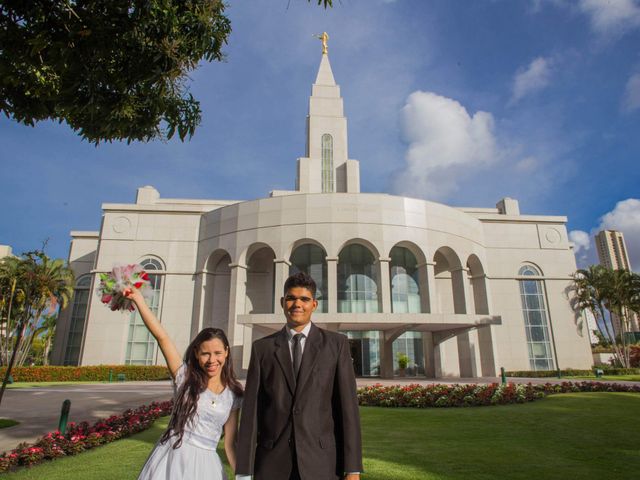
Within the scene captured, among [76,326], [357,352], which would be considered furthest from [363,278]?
[76,326]

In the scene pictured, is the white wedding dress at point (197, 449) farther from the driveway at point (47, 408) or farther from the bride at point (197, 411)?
the driveway at point (47, 408)

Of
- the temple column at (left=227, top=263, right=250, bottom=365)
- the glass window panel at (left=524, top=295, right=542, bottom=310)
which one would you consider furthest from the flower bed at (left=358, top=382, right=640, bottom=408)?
the glass window panel at (left=524, top=295, right=542, bottom=310)

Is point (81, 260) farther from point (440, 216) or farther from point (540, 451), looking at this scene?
point (540, 451)

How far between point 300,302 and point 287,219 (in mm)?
24080

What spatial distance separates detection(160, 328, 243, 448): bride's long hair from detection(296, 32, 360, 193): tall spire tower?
1346 inches

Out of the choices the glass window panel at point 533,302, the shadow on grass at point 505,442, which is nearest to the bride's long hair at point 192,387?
the shadow on grass at point 505,442

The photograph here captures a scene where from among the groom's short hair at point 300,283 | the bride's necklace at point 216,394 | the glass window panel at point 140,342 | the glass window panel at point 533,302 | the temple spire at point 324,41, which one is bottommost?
the bride's necklace at point 216,394

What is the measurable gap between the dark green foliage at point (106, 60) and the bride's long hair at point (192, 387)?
603 centimetres

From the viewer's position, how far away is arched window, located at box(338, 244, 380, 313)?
28.1 metres

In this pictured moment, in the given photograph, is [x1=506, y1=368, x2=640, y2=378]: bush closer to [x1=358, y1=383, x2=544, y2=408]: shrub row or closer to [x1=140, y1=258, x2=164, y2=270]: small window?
[x1=358, y1=383, x2=544, y2=408]: shrub row

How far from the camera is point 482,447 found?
7613mm

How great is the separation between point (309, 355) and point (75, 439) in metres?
7.51

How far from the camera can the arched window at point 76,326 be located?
111ft

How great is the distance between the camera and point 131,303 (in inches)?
140
